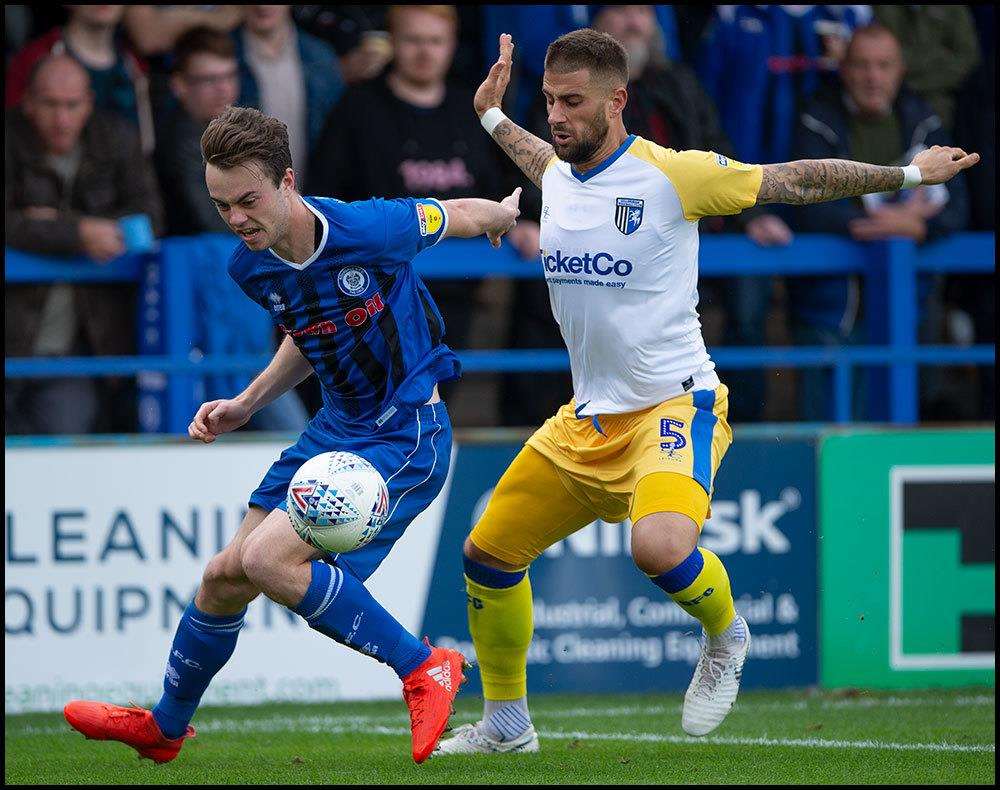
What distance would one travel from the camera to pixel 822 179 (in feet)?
20.8

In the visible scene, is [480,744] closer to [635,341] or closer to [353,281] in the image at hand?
[635,341]

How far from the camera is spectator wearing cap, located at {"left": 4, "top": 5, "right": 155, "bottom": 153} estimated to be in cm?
973

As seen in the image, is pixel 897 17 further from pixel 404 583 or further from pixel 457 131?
pixel 404 583

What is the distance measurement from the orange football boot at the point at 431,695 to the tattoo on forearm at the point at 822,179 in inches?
81.0

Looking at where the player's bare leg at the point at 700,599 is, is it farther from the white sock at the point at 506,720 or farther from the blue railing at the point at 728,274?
the blue railing at the point at 728,274

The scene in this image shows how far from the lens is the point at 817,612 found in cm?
926

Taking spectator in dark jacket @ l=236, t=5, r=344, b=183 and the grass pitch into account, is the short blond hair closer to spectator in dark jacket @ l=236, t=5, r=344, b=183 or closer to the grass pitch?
spectator in dark jacket @ l=236, t=5, r=344, b=183

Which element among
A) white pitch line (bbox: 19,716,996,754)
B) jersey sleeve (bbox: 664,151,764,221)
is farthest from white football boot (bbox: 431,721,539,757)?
jersey sleeve (bbox: 664,151,764,221)

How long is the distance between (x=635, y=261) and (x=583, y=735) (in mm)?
2328

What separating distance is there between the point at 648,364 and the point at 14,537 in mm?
3926

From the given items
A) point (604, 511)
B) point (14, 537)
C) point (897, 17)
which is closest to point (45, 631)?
point (14, 537)

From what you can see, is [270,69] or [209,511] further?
[270,69]

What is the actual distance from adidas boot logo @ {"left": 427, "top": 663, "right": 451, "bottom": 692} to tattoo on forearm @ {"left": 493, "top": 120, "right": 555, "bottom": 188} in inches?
77.8

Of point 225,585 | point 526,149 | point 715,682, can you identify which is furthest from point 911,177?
point 225,585
